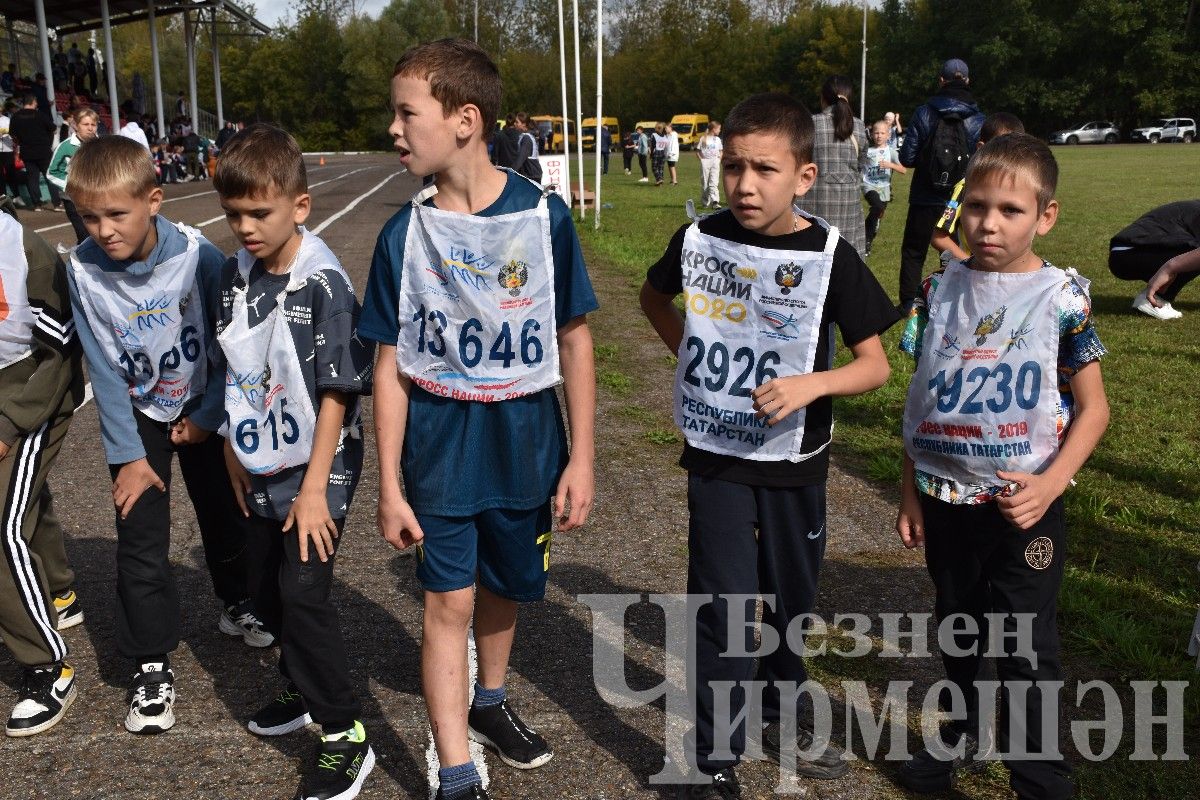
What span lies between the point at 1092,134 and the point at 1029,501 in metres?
72.9

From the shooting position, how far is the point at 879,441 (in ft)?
22.0

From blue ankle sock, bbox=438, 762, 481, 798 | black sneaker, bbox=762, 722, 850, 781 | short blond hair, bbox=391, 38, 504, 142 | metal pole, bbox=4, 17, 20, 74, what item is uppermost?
metal pole, bbox=4, 17, 20, 74

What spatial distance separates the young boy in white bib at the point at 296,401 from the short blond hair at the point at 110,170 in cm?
45

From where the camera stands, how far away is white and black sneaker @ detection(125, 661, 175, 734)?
139 inches

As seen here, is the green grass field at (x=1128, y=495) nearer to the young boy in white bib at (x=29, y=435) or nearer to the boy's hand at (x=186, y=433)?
the boy's hand at (x=186, y=433)

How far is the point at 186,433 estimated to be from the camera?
3.62 metres

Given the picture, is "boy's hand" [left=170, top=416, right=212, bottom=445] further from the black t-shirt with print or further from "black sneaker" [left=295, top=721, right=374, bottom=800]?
the black t-shirt with print

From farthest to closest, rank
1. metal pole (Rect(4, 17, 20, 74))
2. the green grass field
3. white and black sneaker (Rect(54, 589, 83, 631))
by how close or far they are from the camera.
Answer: metal pole (Rect(4, 17, 20, 74))
white and black sneaker (Rect(54, 589, 83, 631))
the green grass field

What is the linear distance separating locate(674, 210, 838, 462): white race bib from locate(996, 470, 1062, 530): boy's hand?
0.53 m

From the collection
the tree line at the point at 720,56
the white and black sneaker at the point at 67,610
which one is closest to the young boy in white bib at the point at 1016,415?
the white and black sneaker at the point at 67,610

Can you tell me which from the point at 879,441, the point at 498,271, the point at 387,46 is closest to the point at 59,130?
the point at 879,441

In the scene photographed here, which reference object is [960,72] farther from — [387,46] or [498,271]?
[387,46]

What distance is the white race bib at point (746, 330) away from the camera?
9.93 ft

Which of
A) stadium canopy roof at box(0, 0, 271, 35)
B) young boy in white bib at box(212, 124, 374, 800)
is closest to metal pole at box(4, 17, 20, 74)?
stadium canopy roof at box(0, 0, 271, 35)
